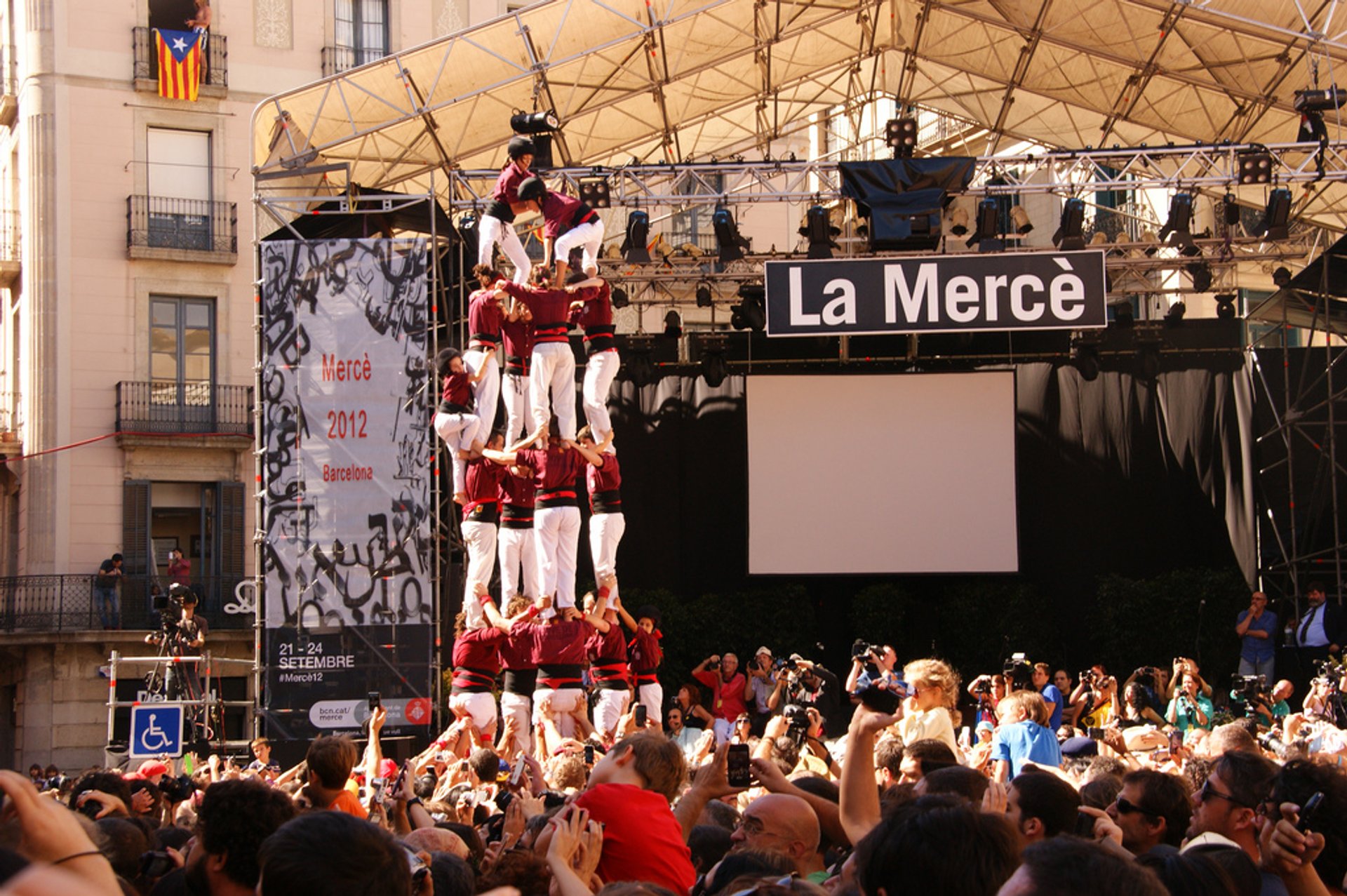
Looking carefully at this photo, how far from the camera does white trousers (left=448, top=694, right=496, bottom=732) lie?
39.3 feet

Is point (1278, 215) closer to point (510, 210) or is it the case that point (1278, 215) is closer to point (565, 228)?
point (565, 228)

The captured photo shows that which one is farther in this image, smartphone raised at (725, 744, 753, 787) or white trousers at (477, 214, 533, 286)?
white trousers at (477, 214, 533, 286)

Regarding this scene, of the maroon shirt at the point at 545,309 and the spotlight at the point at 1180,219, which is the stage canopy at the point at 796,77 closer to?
the spotlight at the point at 1180,219

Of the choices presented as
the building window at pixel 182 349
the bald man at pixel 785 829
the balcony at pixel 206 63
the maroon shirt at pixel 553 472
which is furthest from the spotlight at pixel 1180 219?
the balcony at pixel 206 63

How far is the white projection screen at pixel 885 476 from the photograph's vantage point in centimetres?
1850

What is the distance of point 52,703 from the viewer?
71.9 ft

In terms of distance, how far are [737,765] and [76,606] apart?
19543 millimetres

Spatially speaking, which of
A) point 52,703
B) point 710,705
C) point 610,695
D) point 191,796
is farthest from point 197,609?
point 191,796

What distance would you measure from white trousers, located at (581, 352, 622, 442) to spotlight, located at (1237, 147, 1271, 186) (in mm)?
6947

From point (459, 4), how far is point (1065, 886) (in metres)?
24.5

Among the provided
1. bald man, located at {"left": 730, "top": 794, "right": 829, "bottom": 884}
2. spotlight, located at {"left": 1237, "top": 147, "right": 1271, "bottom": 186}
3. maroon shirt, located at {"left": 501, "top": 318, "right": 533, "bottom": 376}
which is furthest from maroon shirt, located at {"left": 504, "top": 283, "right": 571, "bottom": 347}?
bald man, located at {"left": 730, "top": 794, "right": 829, "bottom": 884}

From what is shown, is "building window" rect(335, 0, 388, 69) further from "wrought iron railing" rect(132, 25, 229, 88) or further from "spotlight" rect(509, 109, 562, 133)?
"spotlight" rect(509, 109, 562, 133)

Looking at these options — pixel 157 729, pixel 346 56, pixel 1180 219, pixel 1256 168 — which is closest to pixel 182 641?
pixel 157 729

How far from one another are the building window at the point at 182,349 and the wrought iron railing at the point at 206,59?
3359 mm
